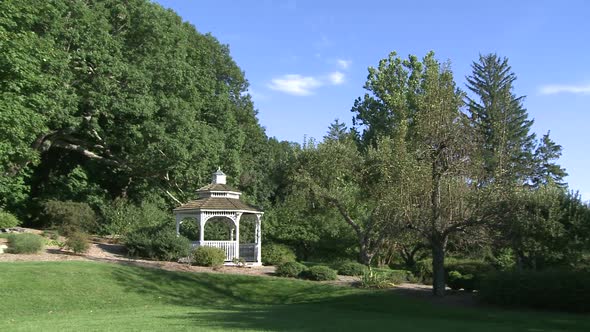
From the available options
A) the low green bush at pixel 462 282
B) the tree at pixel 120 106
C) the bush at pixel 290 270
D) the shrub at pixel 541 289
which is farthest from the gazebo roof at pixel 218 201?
the shrub at pixel 541 289

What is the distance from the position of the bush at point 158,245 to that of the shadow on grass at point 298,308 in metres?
3.42

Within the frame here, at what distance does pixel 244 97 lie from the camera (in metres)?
55.1

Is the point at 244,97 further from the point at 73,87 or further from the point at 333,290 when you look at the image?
the point at 333,290

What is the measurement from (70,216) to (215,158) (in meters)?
10.7

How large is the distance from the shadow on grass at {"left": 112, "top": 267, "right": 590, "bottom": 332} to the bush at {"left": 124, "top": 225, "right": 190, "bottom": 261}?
3.42 meters

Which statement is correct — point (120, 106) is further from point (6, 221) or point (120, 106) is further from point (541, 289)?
point (541, 289)

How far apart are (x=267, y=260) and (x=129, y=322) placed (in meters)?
17.8

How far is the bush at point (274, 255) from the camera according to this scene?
1244 inches

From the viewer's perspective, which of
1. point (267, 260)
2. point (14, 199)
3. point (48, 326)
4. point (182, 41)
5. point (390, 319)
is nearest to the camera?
point (48, 326)

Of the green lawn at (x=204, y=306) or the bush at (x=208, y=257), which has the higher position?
the bush at (x=208, y=257)

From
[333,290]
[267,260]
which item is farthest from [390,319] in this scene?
[267,260]

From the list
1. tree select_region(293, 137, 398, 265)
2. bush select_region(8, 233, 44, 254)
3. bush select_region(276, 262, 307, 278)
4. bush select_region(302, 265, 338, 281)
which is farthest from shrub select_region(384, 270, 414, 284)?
bush select_region(8, 233, 44, 254)

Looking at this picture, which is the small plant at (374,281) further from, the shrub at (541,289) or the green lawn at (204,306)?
the shrub at (541,289)

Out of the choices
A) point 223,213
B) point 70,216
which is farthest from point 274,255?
point 70,216
